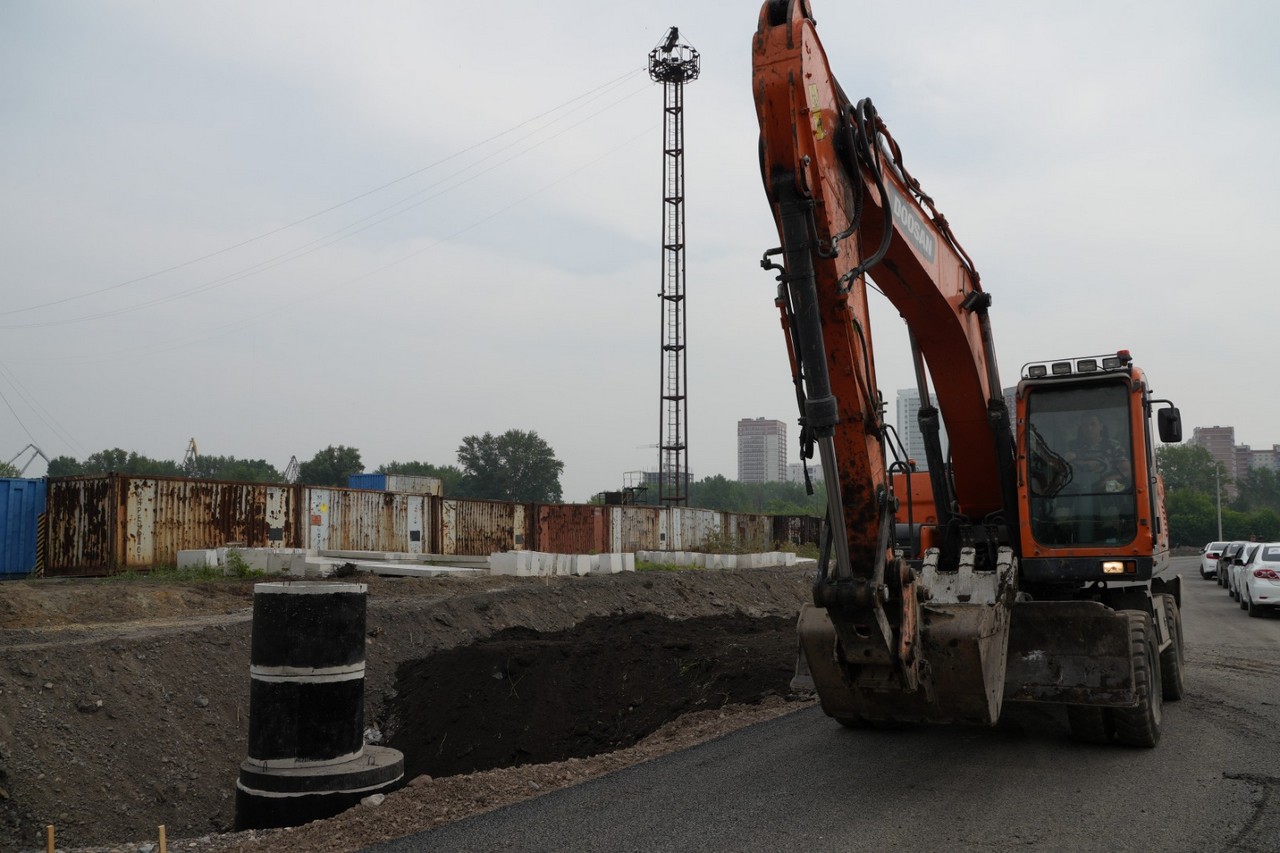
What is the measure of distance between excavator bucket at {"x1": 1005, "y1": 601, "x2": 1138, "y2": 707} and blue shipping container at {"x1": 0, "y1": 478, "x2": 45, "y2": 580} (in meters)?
22.0

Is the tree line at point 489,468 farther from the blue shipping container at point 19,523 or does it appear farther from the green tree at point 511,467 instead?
the blue shipping container at point 19,523

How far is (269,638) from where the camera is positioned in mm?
5637

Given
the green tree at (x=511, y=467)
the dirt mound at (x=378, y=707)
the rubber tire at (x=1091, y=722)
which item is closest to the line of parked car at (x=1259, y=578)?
the dirt mound at (x=378, y=707)

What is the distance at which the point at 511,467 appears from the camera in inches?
3688

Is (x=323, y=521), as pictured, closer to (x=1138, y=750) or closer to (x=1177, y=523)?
(x=1138, y=750)

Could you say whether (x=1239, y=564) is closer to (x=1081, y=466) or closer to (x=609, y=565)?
(x=609, y=565)

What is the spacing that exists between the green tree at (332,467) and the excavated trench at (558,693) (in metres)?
85.7

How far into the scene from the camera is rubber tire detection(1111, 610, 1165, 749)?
6664 mm

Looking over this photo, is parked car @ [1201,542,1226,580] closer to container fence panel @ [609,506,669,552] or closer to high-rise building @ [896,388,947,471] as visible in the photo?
container fence panel @ [609,506,669,552]

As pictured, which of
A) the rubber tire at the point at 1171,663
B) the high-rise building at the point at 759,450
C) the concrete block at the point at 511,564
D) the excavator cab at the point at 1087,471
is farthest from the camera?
the high-rise building at the point at 759,450

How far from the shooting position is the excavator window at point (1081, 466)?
7.89m

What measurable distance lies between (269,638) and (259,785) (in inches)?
33.1

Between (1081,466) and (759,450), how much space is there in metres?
154

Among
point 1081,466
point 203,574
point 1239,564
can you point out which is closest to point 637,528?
point 203,574
